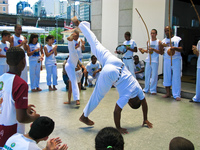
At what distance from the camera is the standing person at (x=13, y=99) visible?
6.62ft

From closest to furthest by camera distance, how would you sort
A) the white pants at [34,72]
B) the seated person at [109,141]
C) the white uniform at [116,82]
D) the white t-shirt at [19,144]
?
the seated person at [109,141], the white t-shirt at [19,144], the white uniform at [116,82], the white pants at [34,72]

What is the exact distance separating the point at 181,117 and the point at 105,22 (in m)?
5.96

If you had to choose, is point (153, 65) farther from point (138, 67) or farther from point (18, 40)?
point (18, 40)

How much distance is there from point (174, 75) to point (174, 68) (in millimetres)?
186

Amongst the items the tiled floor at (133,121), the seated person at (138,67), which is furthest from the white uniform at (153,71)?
the seated person at (138,67)

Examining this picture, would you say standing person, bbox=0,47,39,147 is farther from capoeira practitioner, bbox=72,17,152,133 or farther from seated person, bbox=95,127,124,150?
capoeira practitioner, bbox=72,17,152,133

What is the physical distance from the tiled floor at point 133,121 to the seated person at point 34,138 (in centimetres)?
124

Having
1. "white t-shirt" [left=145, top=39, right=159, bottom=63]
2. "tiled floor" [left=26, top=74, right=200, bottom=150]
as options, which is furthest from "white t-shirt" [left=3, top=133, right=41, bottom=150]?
"white t-shirt" [left=145, top=39, right=159, bottom=63]

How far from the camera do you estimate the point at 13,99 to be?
2.05 metres

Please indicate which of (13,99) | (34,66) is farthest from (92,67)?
(13,99)

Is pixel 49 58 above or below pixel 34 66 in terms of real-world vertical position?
above

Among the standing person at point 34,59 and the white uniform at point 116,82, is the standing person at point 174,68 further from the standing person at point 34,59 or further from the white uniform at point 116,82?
the standing person at point 34,59

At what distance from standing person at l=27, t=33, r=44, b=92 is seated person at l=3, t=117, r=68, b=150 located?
5.25 meters

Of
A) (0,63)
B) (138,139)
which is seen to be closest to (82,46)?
(0,63)
